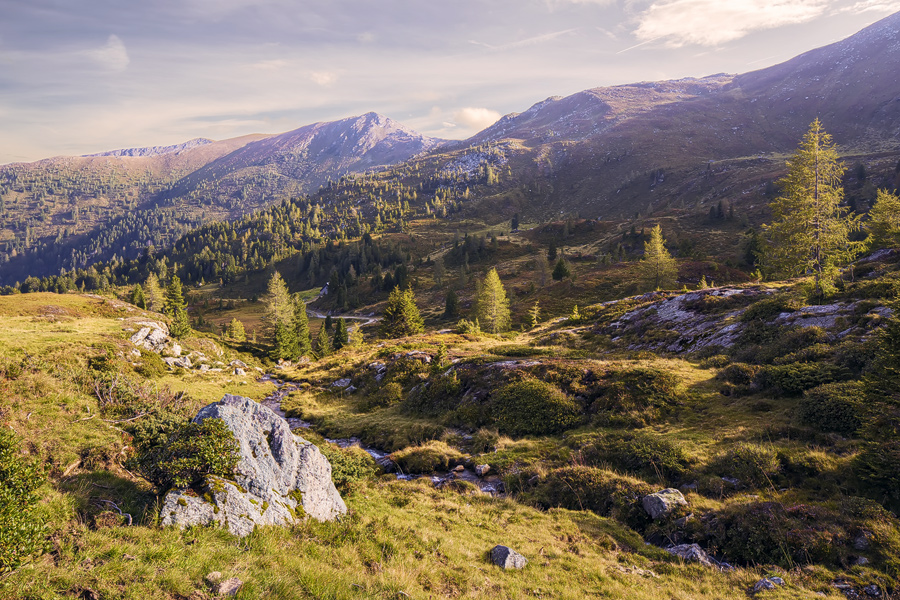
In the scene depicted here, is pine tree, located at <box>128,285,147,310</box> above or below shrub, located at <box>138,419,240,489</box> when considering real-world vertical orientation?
below

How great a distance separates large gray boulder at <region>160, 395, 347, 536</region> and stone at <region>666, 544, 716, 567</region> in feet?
36.4

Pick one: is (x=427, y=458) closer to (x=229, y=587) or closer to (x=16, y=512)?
(x=229, y=587)

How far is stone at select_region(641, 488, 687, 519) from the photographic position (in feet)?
42.7

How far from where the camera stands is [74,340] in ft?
115

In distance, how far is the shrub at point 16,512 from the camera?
18.3 feet

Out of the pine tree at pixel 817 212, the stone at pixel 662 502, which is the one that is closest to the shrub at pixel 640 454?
the stone at pixel 662 502

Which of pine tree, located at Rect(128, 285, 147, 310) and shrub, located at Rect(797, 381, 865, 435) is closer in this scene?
shrub, located at Rect(797, 381, 865, 435)

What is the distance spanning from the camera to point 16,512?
5.88 metres

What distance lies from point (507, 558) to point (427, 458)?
10.2 m

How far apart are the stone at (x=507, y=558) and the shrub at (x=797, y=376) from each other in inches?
652

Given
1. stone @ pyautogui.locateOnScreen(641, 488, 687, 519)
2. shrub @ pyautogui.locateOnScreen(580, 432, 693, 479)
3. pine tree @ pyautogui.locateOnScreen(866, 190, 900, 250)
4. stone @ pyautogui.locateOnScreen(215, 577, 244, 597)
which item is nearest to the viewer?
stone @ pyautogui.locateOnScreen(215, 577, 244, 597)

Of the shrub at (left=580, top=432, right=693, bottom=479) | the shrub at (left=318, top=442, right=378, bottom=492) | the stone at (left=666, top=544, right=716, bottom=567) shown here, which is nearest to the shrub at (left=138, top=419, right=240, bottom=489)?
the shrub at (left=318, top=442, right=378, bottom=492)

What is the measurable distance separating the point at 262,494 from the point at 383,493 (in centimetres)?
655

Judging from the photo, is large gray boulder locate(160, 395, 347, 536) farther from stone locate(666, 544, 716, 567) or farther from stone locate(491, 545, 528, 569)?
stone locate(666, 544, 716, 567)
